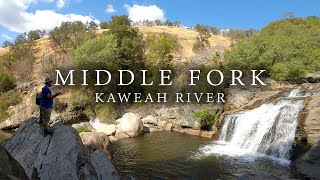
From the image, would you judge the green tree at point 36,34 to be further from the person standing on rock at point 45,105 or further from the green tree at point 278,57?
the person standing on rock at point 45,105

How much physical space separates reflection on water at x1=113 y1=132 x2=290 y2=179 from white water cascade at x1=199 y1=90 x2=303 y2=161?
1518 millimetres

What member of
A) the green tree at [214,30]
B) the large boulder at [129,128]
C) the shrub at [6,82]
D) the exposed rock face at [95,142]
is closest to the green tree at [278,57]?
the large boulder at [129,128]

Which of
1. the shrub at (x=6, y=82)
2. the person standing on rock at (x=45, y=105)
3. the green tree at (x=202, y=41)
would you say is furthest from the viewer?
the green tree at (x=202, y=41)

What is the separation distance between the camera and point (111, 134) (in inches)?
1375

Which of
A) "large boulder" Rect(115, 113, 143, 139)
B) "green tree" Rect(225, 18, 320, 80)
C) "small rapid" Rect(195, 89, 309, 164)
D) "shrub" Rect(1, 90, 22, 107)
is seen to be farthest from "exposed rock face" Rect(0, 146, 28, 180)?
"shrub" Rect(1, 90, 22, 107)

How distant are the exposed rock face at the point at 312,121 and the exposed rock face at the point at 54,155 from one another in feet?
56.6

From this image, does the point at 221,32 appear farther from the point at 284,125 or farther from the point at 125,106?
the point at 284,125

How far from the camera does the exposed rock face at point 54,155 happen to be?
33.0 ft

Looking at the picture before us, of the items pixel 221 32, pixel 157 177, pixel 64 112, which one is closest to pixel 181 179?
pixel 157 177

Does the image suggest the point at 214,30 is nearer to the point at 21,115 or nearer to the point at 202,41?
the point at 202,41

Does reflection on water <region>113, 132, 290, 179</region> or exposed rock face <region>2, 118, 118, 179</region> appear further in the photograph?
reflection on water <region>113, 132, 290, 179</region>

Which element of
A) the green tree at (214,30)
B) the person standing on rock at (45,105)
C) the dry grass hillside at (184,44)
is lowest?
the person standing on rock at (45,105)

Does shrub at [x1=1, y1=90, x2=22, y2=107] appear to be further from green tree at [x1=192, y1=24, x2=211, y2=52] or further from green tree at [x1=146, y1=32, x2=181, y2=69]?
green tree at [x1=192, y1=24, x2=211, y2=52]

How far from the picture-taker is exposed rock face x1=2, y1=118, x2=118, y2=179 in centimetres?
1005
